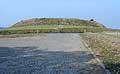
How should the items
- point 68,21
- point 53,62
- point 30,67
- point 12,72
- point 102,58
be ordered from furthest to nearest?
point 68,21 < point 102,58 < point 53,62 < point 30,67 < point 12,72

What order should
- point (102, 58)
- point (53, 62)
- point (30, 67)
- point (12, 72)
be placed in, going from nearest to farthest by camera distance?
1. point (12, 72)
2. point (30, 67)
3. point (53, 62)
4. point (102, 58)

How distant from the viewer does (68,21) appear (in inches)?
2387

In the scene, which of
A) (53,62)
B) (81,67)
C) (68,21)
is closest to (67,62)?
(53,62)

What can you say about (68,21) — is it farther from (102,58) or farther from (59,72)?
(59,72)

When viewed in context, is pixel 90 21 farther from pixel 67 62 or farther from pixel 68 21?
pixel 67 62

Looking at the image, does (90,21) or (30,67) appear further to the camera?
(90,21)

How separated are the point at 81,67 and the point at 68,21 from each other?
46.6 metres

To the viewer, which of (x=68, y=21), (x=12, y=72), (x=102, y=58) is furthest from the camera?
(x=68, y=21)

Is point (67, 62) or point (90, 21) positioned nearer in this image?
point (67, 62)

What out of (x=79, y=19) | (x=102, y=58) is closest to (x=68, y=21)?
(x=79, y=19)

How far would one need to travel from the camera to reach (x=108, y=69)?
43.8 ft

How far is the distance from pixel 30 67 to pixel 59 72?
1610 mm

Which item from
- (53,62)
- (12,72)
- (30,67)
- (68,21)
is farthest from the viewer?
(68,21)

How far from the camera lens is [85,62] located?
15719mm
